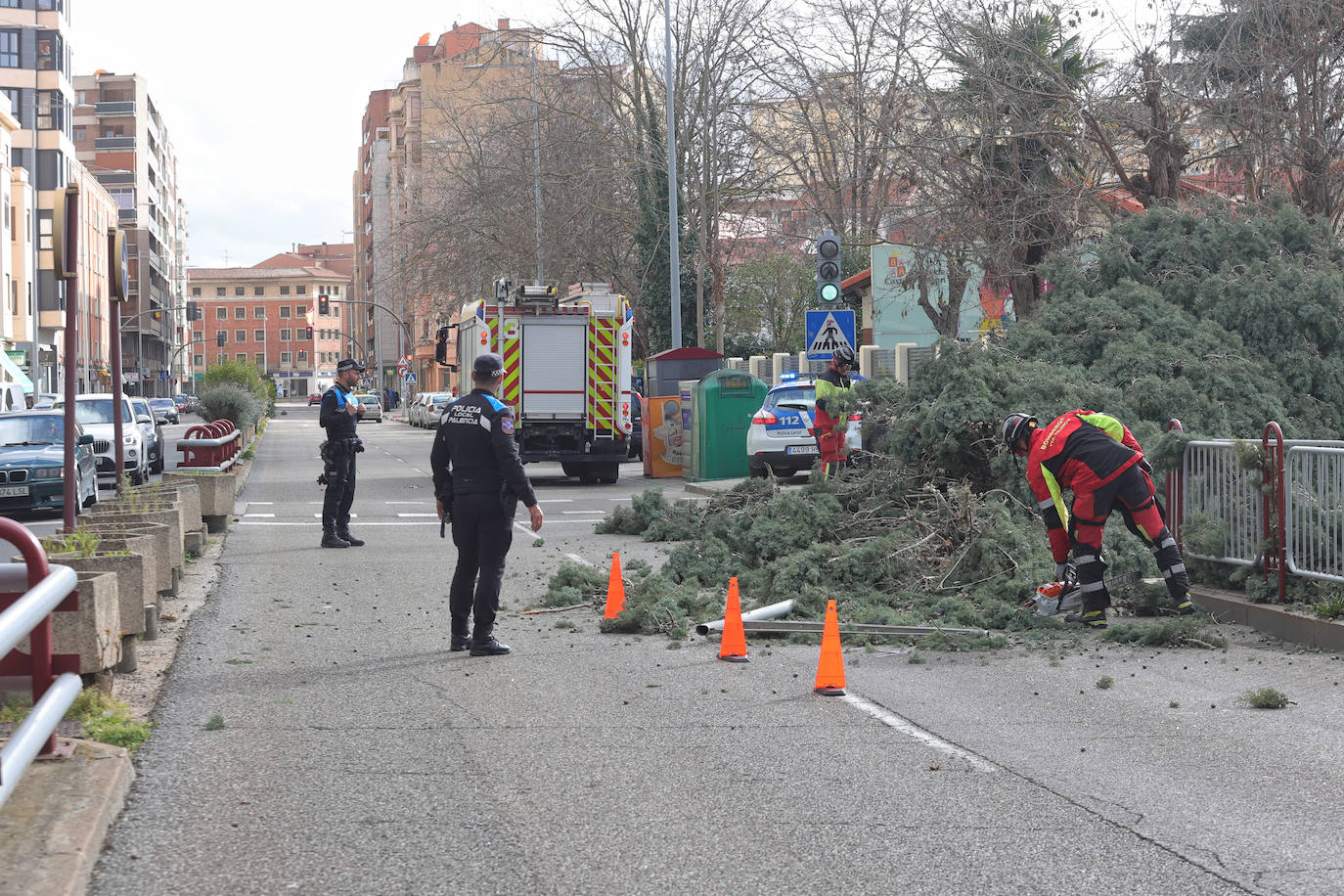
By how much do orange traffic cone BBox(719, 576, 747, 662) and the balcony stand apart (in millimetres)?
123232

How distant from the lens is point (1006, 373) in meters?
13.9

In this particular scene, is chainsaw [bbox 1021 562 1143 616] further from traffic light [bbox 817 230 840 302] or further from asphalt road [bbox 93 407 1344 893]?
traffic light [bbox 817 230 840 302]

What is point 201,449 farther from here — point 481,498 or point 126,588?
point 126,588

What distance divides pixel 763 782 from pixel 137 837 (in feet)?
7.83

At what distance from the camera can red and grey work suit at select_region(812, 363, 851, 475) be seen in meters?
16.2

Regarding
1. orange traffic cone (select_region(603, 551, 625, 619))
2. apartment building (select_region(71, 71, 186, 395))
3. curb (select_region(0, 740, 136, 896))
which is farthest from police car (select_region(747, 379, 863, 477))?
apartment building (select_region(71, 71, 186, 395))

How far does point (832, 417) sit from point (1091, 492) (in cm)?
638

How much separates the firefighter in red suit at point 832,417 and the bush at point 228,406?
27.0 m

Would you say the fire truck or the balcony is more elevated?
the balcony

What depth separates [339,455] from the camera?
621 inches

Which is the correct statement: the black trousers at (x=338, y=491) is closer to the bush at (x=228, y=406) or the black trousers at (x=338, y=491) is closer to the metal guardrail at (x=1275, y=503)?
the metal guardrail at (x=1275, y=503)

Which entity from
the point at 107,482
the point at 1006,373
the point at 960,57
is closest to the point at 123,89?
the point at 107,482

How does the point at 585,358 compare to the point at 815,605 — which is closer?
the point at 815,605

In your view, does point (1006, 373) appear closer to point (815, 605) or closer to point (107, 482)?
point (815, 605)
